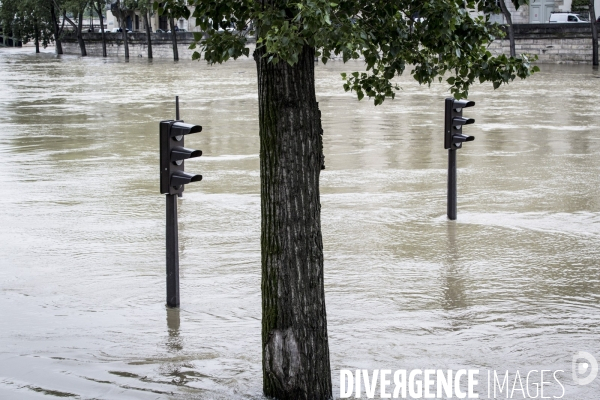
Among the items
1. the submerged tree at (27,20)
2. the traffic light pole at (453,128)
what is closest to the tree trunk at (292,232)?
the traffic light pole at (453,128)

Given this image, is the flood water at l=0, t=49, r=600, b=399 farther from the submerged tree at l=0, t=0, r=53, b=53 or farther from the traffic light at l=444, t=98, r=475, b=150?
the submerged tree at l=0, t=0, r=53, b=53

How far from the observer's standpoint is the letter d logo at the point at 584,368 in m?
5.79

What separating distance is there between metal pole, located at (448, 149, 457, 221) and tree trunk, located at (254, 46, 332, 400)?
5.28m

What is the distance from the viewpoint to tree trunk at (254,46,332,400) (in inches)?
190

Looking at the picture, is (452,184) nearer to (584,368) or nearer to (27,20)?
(584,368)

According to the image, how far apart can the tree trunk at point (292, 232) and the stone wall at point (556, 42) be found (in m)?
48.2

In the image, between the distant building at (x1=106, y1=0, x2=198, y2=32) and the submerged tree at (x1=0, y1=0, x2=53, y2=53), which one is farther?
the distant building at (x1=106, y1=0, x2=198, y2=32)

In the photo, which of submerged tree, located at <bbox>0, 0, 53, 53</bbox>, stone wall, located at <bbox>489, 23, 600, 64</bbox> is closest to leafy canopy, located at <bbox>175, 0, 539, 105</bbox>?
stone wall, located at <bbox>489, 23, 600, 64</bbox>

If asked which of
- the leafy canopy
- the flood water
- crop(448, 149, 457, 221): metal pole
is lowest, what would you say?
the flood water

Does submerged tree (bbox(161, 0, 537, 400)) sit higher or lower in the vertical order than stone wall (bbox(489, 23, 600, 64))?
lower

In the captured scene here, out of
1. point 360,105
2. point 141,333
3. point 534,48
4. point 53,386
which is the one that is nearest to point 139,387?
point 53,386

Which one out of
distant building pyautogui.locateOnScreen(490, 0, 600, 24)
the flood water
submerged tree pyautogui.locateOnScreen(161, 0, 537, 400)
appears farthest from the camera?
distant building pyautogui.locateOnScreen(490, 0, 600, 24)

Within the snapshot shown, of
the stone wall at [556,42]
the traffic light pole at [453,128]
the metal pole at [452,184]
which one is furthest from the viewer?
the stone wall at [556,42]

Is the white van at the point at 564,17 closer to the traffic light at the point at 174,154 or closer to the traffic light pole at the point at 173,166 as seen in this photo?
the traffic light pole at the point at 173,166
